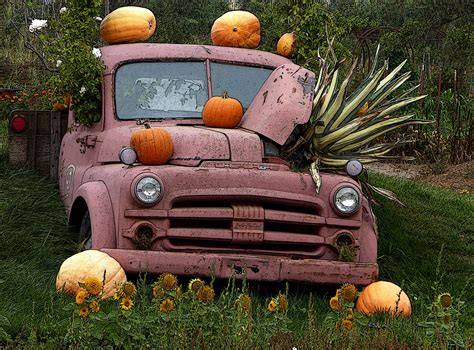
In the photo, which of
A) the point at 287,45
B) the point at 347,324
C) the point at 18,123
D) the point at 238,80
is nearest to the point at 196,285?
→ the point at 347,324

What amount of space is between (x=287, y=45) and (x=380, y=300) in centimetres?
316

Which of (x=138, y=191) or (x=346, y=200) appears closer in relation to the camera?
(x=138, y=191)

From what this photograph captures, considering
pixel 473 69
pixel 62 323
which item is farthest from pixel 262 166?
pixel 473 69

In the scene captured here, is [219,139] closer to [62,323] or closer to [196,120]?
[196,120]

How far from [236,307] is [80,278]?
4.15ft

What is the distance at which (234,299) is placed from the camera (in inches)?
217

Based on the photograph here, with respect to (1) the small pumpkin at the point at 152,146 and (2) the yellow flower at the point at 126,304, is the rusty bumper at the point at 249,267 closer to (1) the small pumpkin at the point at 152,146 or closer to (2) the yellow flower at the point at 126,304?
(1) the small pumpkin at the point at 152,146

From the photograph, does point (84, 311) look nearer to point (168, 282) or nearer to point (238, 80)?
point (168, 282)

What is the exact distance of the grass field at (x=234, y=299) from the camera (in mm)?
4238

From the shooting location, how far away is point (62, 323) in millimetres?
4695

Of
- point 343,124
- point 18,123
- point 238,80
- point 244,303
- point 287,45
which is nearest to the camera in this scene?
point 244,303

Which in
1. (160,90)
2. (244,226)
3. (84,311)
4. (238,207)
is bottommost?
(84,311)

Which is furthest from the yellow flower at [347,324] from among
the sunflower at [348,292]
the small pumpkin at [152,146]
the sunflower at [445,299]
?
the small pumpkin at [152,146]

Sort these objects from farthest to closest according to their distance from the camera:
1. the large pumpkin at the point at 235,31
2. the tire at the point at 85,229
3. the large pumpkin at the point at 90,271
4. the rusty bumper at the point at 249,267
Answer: the large pumpkin at the point at 235,31, the tire at the point at 85,229, the rusty bumper at the point at 249,267, the large pumpkin at the point at 90,271
